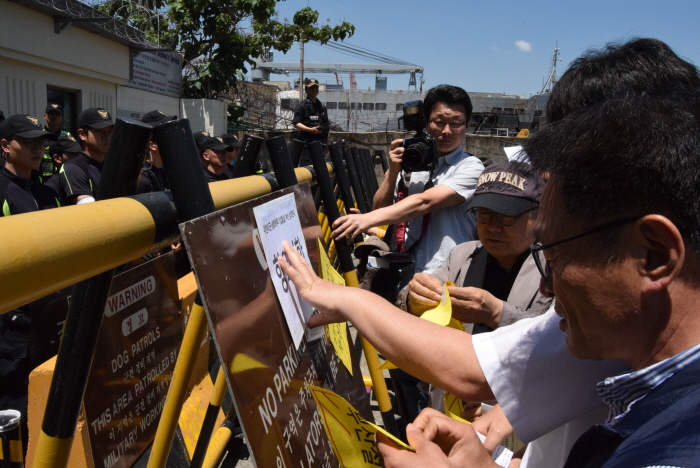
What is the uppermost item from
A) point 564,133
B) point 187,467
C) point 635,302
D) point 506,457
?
point 564,133

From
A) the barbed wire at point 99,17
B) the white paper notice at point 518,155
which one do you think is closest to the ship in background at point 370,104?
the white paper notice at point 518,155

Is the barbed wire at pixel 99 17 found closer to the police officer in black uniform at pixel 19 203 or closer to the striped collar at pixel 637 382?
the police officer in black uniform at pixel 19 203

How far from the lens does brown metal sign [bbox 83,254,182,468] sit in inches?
48.6

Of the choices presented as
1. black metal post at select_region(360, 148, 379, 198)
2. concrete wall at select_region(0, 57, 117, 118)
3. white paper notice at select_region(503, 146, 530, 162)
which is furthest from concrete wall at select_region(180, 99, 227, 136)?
white paper notice at select_region(503, 146, 530, 162)

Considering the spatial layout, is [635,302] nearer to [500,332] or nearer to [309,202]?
[500,332]

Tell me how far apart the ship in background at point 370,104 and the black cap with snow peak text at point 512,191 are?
287mm

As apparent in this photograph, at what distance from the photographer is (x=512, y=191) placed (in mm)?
2109

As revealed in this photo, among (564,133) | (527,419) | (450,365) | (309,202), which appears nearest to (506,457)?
(527,419)

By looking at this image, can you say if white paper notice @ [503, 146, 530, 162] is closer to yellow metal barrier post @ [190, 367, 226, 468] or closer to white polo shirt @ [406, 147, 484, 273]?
white polo shirt @ [406, 147, 484, 273]

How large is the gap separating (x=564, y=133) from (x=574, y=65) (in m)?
0.59

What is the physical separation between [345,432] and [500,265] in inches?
52.9

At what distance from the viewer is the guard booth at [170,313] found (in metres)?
0.79

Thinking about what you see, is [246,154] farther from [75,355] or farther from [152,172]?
[152,172]

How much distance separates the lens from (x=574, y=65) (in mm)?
1489
